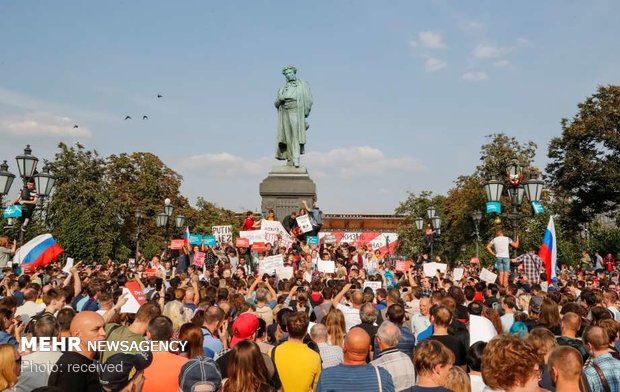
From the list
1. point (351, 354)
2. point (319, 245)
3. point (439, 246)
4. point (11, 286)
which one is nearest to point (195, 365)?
point (351, 354)

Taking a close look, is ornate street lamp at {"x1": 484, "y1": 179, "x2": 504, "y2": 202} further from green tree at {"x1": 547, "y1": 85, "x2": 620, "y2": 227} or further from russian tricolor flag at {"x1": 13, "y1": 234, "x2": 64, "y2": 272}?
green tree at {"x1": 547, "y1": 85, "x2": 620, "y2": 227}

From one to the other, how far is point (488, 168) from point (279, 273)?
43404mm

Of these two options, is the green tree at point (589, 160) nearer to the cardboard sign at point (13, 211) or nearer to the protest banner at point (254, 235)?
the protest banner at point (254, 235)

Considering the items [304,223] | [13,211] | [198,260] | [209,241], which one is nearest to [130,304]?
[13,211]

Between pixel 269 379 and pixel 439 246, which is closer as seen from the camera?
pixel 269 379

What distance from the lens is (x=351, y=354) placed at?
4875 mm

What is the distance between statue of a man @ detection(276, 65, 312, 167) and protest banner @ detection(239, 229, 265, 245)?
24.2ft

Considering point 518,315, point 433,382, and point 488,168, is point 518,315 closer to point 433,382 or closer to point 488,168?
point 433,382

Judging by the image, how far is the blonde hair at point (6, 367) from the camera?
4.09m

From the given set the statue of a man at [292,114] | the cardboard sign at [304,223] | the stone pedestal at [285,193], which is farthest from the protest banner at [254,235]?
the statue of a man at [292,114]

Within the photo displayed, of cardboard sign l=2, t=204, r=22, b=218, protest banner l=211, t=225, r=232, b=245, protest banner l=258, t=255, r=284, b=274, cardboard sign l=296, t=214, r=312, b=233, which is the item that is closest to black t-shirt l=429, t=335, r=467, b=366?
protest banner l=258, t=255, r=284, b=274

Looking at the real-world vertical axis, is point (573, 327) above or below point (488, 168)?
below

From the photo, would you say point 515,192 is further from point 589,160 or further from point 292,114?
point 589,160

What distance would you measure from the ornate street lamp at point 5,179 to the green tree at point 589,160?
4091cm
